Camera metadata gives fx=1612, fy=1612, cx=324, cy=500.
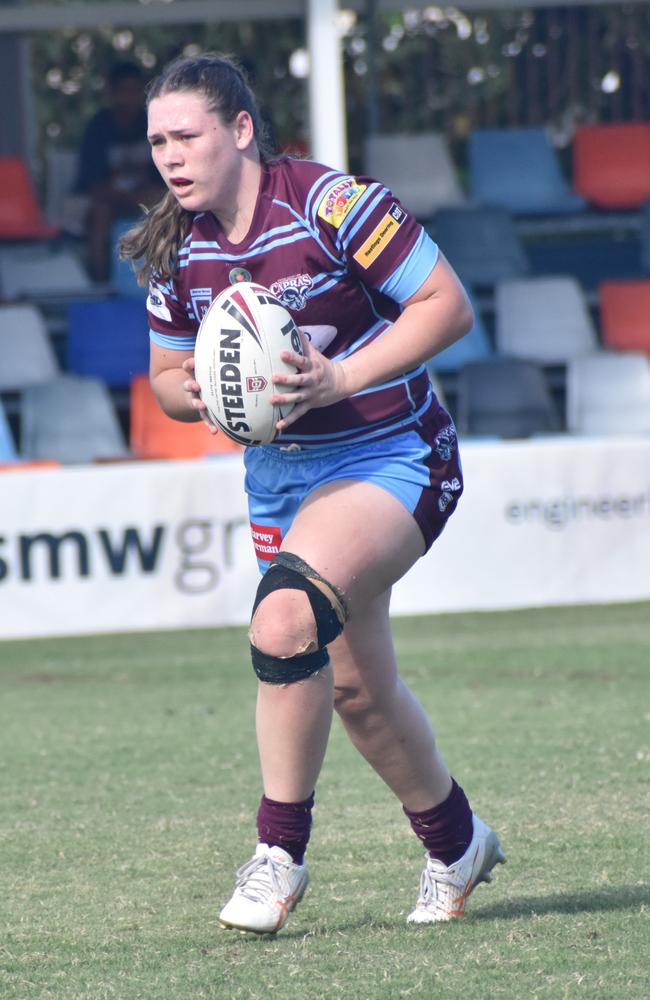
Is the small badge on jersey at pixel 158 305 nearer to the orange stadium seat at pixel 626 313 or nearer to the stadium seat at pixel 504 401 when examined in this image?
the stadium seat at pixel 504 401

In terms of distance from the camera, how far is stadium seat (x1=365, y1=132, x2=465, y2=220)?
14.5 m

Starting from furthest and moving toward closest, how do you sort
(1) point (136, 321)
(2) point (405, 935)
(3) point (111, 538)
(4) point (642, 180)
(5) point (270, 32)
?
(5) point (270, 32), (4) point (642, 180), (1) point (136, 321), (3) point (111, 538), (2) point (405, 935)

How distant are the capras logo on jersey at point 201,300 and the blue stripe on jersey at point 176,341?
14cm

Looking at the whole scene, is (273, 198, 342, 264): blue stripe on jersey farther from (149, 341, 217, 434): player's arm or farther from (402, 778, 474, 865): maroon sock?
(402, 778, 474, 865): maroon sock

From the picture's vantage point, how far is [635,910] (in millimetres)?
3488

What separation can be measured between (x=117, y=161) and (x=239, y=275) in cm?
1035

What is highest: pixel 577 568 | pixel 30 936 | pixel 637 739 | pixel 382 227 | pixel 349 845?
pixel 382 227

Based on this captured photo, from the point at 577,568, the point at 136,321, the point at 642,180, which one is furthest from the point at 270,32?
Result: the point at 577,568

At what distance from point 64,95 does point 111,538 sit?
964 cm

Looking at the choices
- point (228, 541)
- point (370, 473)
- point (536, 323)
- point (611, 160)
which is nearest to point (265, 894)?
point (370, 473)

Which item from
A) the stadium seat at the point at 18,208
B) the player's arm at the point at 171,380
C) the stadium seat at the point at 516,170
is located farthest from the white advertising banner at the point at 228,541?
the stadium seat at the point at 516,170

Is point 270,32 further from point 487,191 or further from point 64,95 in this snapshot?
point 487,191

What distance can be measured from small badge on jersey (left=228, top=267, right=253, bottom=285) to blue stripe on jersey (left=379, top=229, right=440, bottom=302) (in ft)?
0.90

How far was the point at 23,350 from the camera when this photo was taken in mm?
11844
